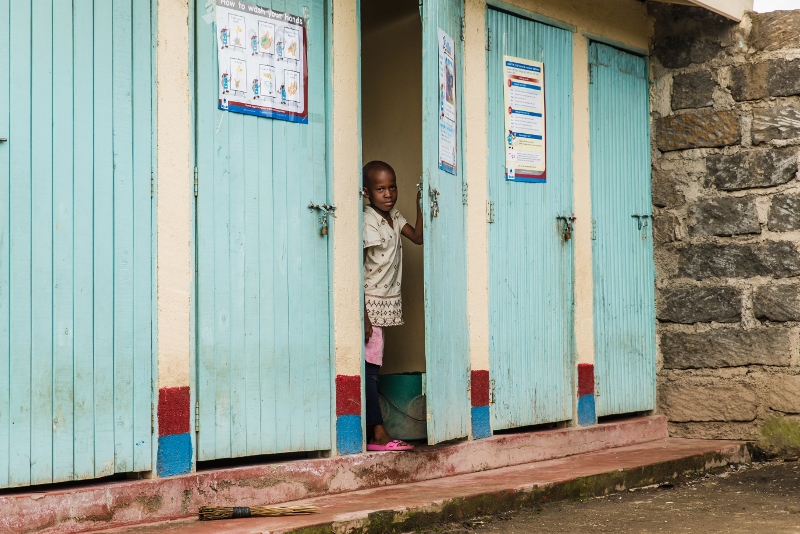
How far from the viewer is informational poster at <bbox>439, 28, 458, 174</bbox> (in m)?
5.51

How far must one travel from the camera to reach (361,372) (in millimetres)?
5371

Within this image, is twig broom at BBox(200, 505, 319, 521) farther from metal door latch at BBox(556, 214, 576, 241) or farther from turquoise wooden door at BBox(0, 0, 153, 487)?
metal door latch at BBox(556, 214, 576, 241)

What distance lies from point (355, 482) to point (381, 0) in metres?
3.20

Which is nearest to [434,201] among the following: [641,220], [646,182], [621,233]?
[621,233]

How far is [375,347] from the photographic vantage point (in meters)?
5.62

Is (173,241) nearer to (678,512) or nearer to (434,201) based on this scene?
(434,201)

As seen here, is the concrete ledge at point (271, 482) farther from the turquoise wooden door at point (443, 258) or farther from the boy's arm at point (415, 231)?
the boy's arm at point (415, 231)

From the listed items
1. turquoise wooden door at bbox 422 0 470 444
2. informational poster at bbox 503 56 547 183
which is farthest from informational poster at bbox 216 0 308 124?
informational poster at bbox 503 56 547 183

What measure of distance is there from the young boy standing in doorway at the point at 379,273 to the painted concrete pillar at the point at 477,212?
14.7 inches

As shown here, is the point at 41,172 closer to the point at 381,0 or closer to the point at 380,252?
the point at 380,252

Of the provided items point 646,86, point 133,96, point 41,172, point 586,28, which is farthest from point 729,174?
point 41,172

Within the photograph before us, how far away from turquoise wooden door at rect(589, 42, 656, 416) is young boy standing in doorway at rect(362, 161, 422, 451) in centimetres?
165

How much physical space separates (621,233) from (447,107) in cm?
208

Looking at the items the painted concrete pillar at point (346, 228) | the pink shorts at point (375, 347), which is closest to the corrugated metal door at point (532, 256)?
the pink shorts at point (375, 347)
